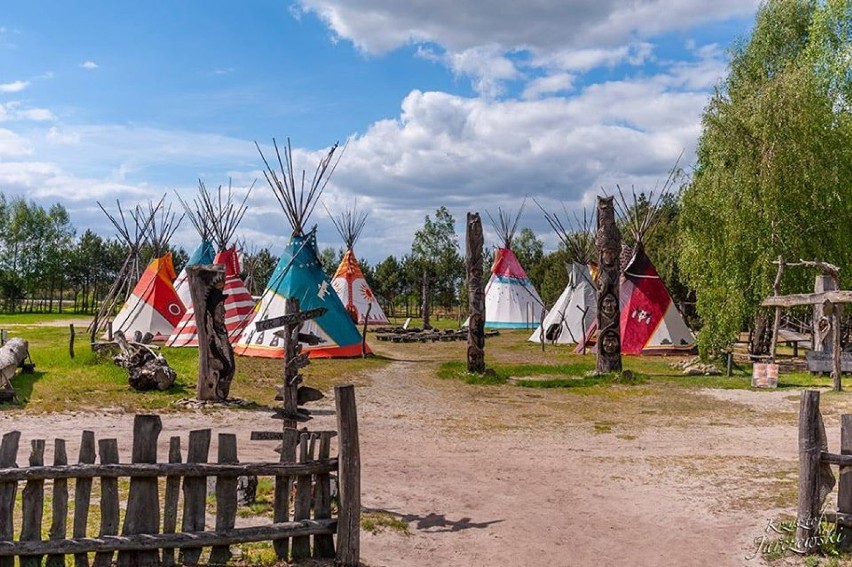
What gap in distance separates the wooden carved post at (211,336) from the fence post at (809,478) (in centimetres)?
1060

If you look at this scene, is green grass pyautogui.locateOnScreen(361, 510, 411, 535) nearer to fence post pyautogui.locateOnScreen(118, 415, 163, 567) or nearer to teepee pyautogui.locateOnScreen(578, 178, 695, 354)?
fence post pyautogui.locateOnScreen(118, 415, 163, 567)

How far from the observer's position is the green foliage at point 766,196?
20.4 metres

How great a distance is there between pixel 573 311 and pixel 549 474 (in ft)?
74.9

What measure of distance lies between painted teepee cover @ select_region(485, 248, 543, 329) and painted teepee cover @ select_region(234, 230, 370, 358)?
18.0 m

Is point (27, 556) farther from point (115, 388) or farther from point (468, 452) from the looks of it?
point (115, 388)

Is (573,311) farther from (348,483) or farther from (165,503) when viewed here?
(165,503)

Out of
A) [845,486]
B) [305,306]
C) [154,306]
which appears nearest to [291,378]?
[845,486]

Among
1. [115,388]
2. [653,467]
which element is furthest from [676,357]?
[115,388]

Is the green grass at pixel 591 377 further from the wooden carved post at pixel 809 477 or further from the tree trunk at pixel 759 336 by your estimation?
the wooden carved post at pixel 809 477

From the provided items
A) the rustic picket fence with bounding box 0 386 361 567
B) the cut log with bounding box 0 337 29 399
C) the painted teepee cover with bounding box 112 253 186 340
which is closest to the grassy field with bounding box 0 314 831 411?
the cut log with bounding box 0 337 29 399

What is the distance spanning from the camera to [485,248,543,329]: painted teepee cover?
4053cm

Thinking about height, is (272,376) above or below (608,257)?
below

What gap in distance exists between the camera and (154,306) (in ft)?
90.4

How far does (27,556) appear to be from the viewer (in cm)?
503
